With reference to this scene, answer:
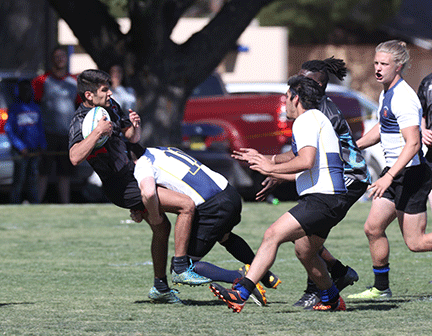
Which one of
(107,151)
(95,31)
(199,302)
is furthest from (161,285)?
(95,31)

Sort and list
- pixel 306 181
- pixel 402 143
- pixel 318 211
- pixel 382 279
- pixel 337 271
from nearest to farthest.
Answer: pixel 318 211
pixel 306 181
pixel 402 143
pixel 337 271
pixel 382 279

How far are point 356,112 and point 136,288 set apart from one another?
10467 millimetres

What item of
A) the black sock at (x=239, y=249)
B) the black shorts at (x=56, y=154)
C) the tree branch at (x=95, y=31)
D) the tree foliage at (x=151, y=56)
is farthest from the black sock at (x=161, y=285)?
the tree branch at (x=95, y=31)

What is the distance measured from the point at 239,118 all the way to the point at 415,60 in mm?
31967

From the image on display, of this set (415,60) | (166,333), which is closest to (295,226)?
(166,333)

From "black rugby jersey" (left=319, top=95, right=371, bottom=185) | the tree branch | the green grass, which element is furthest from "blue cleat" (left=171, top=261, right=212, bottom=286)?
the tree branch

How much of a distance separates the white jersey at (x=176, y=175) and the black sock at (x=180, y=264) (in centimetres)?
38

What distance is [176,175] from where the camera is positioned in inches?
249

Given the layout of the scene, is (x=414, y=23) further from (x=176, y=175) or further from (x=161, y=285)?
(x=176, y=175)

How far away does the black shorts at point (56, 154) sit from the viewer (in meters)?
13.1

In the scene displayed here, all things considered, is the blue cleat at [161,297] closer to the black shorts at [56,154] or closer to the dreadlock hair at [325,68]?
the dreadlock hair at [325,68]

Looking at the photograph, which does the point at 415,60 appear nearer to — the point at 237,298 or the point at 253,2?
the point at 253,2

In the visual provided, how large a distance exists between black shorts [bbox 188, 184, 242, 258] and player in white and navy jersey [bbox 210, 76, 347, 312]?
511 mm

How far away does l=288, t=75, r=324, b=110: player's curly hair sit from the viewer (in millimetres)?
5914
